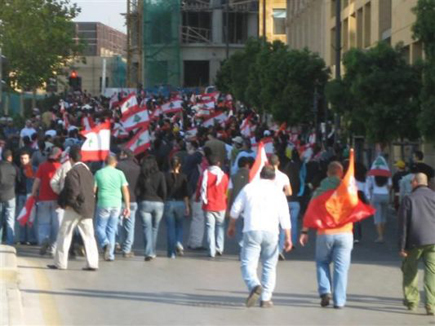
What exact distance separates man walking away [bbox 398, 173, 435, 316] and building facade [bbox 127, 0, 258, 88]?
81.5 metres

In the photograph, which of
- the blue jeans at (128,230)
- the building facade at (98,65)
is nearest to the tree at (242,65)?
the building facade at (98,65)

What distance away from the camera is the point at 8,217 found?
19.6 m

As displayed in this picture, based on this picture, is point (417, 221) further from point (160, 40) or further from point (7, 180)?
point (160, 40)

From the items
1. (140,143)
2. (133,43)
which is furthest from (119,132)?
(133,43)

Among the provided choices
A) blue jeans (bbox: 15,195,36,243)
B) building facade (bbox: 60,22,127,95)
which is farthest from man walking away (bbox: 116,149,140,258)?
building facade (bbox: 60,22,127,95)

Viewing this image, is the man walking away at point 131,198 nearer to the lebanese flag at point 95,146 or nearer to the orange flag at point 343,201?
the lebanese flag at point 95,146

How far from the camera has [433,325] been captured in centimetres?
1216

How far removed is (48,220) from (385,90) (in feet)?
35.7

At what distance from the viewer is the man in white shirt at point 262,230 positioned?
13.0 meters

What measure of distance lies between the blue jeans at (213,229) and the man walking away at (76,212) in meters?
2.45

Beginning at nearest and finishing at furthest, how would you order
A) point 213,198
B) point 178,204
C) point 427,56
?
point 178,204 → point 213,198 → point 427,56

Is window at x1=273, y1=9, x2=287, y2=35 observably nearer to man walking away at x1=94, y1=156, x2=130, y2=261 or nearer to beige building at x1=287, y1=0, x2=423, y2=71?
beige building at x1=287, y1=0, x2=423, y2=71

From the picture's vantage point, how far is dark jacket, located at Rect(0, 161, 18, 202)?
19344mm

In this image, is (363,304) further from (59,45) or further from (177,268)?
(59,45)
